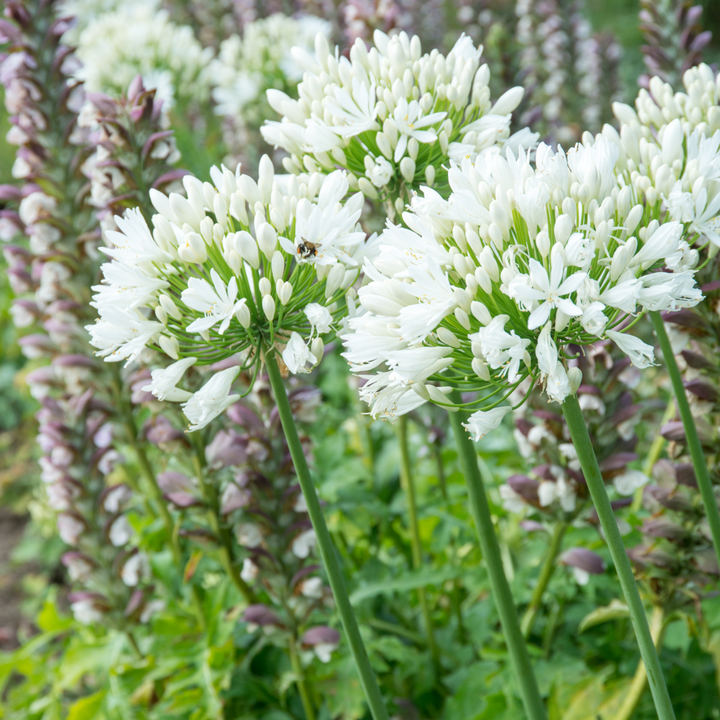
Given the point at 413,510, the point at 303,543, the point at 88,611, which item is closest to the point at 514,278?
the point at 303,543

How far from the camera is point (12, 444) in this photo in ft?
23.4

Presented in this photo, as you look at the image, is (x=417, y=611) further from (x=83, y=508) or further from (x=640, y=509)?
(x=83, y=508)

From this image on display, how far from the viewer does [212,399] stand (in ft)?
4.67

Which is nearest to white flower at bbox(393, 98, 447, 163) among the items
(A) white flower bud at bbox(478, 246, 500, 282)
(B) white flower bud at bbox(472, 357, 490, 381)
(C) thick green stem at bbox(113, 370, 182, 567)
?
(A) white flower bud at bbox(478, 246, 500, 282)

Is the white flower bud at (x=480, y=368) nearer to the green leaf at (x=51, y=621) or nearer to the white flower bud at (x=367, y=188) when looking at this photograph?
the white flower bud at (x=367, y=188)

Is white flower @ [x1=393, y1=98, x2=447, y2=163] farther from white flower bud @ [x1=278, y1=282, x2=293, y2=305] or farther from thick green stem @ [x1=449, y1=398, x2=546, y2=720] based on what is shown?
thick green stem @ [x1=449, y1=398, x2=546, y2=720]

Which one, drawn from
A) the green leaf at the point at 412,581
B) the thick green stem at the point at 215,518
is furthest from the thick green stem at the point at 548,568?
the thick green stem at the point at 215,518

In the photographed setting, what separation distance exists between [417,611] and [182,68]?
16.0 feet

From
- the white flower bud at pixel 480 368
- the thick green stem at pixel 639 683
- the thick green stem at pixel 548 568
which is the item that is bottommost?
the thick green stem at pixel 639 683

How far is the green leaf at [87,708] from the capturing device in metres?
2.89

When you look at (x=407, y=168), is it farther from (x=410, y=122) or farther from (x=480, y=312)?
(x=480, y=312)

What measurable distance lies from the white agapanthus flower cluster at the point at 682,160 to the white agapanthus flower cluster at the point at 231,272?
628mm

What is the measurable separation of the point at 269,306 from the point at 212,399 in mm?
232

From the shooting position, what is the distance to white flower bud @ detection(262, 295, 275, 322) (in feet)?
4.45
